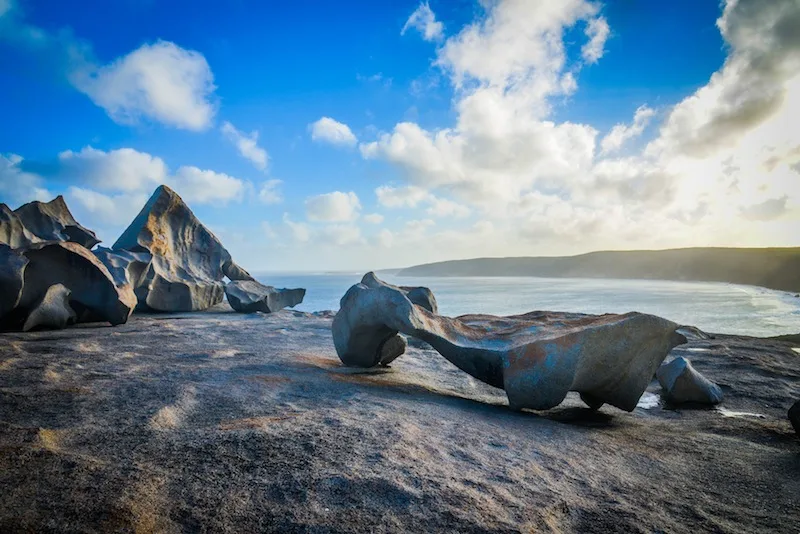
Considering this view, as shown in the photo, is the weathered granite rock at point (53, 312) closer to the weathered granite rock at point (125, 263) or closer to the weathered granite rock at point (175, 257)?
the weathered granite rock at point (125, 263)

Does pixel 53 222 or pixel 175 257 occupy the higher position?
pixel 53 222

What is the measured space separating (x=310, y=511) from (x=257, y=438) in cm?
74

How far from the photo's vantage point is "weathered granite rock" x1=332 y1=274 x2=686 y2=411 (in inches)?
141

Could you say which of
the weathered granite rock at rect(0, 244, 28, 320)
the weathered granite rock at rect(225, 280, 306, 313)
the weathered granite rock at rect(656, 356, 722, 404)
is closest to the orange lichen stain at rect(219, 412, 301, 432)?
the weathered granite rock at rect(656, 356, 722, 404)

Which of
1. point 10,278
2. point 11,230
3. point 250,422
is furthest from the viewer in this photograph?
point 11,230

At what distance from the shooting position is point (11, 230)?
7.99 meters

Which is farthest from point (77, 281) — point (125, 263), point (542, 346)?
point (542, 346)

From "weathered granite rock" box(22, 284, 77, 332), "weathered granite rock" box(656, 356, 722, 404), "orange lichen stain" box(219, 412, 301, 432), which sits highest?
"weathered granite rock" box(22, 284, 77, 332)

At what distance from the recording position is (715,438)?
3443mm

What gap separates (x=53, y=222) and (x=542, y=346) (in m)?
11.6

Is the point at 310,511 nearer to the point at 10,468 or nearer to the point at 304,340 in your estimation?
the point at 10,468

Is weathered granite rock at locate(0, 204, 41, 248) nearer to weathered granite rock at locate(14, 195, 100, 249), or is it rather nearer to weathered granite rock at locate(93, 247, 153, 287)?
weathered granite rock at locate(14, 195, 100, 249)

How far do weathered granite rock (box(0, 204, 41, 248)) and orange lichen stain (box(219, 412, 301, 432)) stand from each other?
7.99 metres

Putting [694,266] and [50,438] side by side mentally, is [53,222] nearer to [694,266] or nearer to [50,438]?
Result: [50,438]
